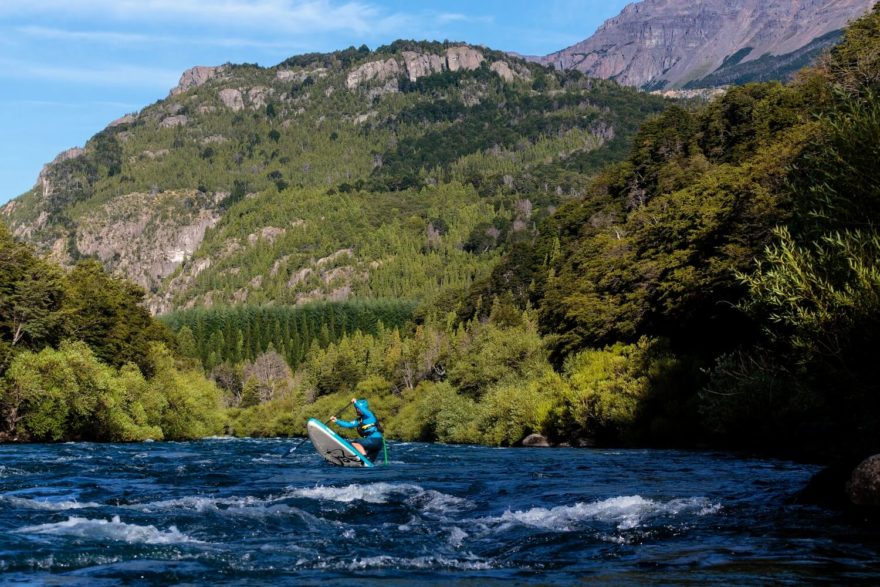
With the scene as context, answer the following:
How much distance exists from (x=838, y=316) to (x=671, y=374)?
37600 mm

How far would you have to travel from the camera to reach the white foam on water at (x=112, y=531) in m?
18.5

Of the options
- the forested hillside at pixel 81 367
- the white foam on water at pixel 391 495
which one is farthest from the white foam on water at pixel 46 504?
the forested hillside at pixel 81 367

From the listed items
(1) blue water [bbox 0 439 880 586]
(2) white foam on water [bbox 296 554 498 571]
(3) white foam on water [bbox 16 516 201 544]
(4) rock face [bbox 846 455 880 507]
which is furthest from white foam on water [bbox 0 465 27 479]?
(4) rock face [bbox 846 455 880 507]

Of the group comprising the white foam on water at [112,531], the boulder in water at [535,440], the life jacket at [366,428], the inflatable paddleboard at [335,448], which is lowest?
the boulder in water at [535,440]

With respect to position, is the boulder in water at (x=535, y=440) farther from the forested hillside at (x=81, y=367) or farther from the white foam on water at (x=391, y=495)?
the white foam on water at (x=391, y=495)

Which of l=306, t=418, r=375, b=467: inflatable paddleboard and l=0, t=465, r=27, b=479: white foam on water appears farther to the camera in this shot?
l=306, t=418, r=375, b=467: inflatable paddleboard

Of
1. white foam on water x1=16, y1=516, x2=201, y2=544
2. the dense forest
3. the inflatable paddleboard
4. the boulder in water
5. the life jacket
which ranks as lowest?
the boulder in water

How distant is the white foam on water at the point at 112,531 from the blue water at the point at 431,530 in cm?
4

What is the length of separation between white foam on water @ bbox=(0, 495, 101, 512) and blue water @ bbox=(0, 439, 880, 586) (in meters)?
0.05

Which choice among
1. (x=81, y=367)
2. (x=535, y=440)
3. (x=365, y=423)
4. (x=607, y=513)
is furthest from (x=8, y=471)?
(x=535, y=440)

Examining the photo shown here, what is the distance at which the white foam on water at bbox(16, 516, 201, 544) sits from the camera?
1848 cm

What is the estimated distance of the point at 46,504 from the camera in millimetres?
23688

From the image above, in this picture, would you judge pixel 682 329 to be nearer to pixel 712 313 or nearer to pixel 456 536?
pixel 712 313

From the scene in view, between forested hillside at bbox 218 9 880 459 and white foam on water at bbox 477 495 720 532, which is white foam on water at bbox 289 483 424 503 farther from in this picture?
forested hillside at bbox 218 9 880 459
